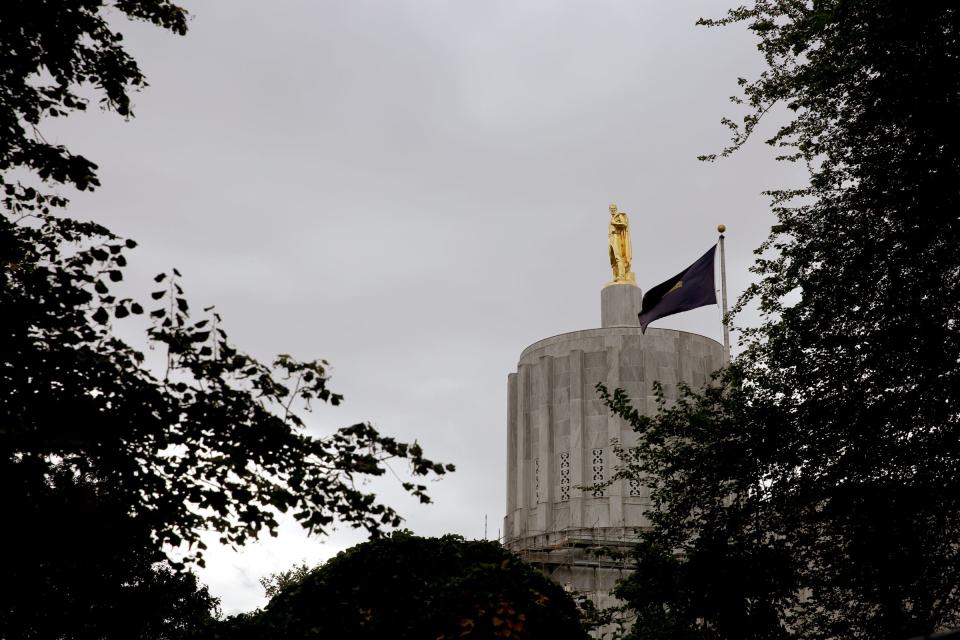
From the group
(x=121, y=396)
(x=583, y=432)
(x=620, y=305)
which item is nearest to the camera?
(x=121, y=396)

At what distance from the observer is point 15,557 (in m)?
9.75

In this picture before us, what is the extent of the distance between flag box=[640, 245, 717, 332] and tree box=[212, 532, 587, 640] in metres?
21.2

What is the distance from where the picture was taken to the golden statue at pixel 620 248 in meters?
49.1

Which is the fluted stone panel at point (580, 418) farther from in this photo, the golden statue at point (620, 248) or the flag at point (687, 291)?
the flag at point (687, 291)

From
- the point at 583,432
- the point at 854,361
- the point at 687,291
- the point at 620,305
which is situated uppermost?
the point at 620,305

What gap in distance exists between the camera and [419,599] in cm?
1270

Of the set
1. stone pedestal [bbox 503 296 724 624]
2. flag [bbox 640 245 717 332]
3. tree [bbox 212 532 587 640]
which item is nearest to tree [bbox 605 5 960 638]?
tree [bbox 212 532 587 640]

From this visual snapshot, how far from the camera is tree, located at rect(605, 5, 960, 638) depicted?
14992mm

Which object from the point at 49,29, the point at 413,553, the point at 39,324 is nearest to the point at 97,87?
the point at 49,29

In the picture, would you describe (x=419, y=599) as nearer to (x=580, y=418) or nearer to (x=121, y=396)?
(x=121, y=396)

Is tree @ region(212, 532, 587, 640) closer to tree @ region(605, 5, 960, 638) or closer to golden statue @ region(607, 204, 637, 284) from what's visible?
tree @ region(605, 5, 960, 638)

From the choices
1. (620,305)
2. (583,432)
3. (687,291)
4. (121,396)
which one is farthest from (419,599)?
(620,305)

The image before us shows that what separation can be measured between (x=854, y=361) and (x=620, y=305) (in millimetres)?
32367

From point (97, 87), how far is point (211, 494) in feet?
15.0
